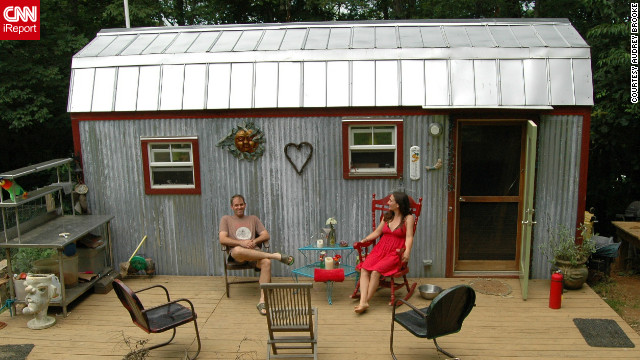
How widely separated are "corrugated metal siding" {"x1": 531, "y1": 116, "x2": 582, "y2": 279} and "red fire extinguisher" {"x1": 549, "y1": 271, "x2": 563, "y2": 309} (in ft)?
2.83

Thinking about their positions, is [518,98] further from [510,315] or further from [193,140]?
[193,140]

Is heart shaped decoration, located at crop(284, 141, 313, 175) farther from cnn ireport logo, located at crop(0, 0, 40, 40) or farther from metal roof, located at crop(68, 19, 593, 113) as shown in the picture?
cnn ireport logo, located at crop(0, 0, 40, 40)

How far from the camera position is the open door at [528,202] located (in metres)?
5.50

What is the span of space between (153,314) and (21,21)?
29.8ft

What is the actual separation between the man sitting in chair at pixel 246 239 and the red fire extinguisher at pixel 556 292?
3.03 meters

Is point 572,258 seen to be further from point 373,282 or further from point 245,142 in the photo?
point 245,142

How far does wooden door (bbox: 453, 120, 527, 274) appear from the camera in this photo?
6.34 meters

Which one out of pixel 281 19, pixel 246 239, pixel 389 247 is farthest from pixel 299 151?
pixel 281 19

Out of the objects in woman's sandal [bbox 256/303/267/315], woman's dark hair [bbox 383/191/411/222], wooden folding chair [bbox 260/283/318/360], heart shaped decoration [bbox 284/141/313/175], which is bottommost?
woman's sandal [bbox 256/303/267/315]

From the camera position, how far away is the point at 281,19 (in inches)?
615

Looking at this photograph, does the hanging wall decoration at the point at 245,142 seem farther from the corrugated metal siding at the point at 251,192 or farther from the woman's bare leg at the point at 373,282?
the woman's bare leg at the point at 373,282

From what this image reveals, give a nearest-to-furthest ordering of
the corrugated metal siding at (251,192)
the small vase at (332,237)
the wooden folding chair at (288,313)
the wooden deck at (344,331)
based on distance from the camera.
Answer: the wooden folding chair at (288,313), the wooden deck at (344,331), the small vase at (332,237), the corrugated metal siding at (251,192)

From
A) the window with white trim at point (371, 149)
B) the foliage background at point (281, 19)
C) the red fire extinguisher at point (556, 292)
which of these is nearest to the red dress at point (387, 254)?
the window with white trim at point (371, 149)

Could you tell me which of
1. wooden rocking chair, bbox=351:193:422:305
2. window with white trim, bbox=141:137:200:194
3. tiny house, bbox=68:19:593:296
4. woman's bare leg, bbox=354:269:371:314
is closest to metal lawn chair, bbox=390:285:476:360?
woman's bare leg, bbox=354:269:371:314
